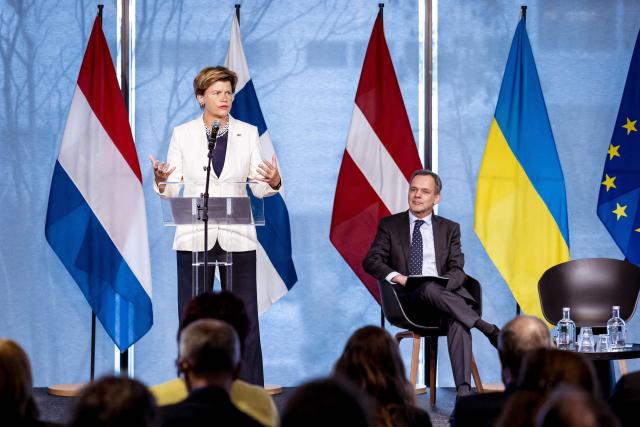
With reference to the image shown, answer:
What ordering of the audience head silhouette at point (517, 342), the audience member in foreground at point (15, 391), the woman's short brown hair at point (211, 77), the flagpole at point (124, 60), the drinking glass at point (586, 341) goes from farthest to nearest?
1. the flagpole at point (124, 60)
2. the woman's short brown hair at point (211, 77)
3. the drinking glass at point (586, 341)
4. the audience head silhouette at point (517, 342)
5. the audience member in foreground at point (15, 391)

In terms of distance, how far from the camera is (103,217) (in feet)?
20.0

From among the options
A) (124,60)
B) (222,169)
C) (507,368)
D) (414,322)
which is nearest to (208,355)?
(507,368)

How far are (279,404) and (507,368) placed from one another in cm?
302

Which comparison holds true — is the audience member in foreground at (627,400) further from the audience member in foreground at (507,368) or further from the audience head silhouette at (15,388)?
the audience head silhouette at (15,388)

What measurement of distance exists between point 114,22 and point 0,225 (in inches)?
64.5

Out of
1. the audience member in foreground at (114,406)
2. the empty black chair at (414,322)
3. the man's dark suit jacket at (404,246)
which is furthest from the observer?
the man's dark suit jacket at (404,246)

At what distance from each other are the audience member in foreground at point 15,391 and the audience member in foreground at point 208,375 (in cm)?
30

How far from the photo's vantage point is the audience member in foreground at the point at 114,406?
1793 mm

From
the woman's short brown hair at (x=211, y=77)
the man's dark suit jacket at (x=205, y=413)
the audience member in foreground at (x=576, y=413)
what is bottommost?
the man's dark suit jacket at (x=205, y=413)

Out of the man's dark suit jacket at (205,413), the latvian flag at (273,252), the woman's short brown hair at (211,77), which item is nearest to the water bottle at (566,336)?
the latvian flag at (273,252)

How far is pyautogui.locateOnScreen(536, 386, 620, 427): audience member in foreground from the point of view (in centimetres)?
165

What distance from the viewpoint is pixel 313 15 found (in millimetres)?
6891

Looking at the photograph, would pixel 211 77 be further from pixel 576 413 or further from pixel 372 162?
pixel 576 413

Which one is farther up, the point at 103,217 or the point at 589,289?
the point at 103,217
